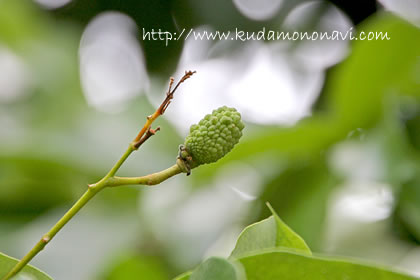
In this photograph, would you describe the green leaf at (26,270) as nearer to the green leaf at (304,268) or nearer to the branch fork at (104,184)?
the branch fork at (104,184)

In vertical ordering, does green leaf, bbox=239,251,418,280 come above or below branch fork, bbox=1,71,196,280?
below

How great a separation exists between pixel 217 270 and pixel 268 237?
0.41ft

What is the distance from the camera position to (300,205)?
1643 millimetres

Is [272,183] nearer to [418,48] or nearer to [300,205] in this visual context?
[300,205]

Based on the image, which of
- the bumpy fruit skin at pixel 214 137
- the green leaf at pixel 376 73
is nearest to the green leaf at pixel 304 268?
the bumpy fruit skin at pixel 214 137

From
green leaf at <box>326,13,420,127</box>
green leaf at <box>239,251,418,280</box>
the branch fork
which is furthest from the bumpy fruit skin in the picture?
green leaf at <box>326,13,420,127</box>

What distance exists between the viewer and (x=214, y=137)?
0.63 m

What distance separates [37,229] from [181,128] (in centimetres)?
73

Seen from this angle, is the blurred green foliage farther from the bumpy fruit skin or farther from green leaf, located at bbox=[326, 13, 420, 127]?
the bumpy fruit skin

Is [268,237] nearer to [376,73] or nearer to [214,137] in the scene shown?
[214,137]

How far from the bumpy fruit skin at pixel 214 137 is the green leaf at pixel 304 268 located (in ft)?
0.46

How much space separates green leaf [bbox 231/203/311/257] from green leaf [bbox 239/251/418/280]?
46 mm

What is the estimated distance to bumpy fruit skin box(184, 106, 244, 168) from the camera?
0.63 m

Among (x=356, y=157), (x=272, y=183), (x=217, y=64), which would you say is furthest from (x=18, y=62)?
(x=356, y=157)
